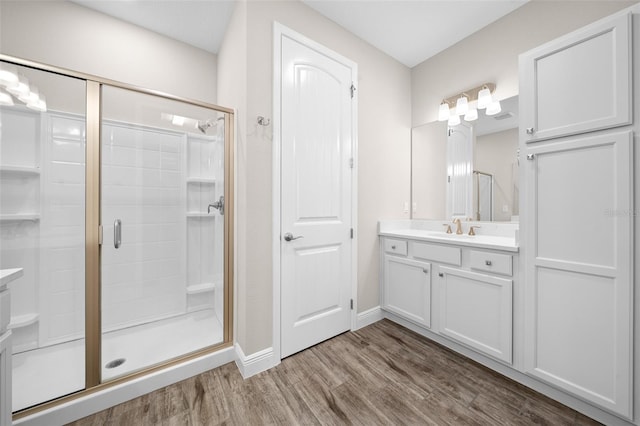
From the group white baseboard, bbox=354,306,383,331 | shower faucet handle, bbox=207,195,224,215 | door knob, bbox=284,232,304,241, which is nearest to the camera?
door knob, bbox=284,232,304,241

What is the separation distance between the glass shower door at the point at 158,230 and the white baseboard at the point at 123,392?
9 cm

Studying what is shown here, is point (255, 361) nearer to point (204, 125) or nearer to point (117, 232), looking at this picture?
point (117, 232)

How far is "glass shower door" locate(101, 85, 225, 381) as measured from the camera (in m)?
1.63

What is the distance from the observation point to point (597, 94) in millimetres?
1255

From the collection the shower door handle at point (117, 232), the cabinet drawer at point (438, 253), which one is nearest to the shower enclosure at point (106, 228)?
the shower door handle at point (117, 232)

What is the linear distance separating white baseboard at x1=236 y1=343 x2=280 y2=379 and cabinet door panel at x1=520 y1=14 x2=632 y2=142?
2.17 metres

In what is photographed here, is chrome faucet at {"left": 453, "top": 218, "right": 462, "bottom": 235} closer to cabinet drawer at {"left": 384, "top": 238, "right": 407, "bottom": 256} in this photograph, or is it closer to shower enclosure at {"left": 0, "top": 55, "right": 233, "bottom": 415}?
cabinet drawer at {"left": 384, "top": 238, "right": 407, "bottom": 256}

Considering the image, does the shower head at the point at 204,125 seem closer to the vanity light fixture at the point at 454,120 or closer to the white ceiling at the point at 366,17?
the white ceiling at the point at 366,17

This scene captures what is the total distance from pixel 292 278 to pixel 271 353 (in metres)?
0.53

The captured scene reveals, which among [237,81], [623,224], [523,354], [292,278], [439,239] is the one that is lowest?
[523,354]

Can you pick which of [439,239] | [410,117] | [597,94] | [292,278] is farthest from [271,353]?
[410,117]

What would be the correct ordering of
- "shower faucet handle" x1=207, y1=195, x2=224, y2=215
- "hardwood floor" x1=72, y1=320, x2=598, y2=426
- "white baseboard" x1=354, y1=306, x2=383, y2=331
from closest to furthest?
"hardwood floor" x1=72, y1=320, x2=598, y2=426
"shower faucet handle" x1=207, y1=195, x2=224, y2=215
"white baseboard" x1=354, y1=306, x2=383, y2=331

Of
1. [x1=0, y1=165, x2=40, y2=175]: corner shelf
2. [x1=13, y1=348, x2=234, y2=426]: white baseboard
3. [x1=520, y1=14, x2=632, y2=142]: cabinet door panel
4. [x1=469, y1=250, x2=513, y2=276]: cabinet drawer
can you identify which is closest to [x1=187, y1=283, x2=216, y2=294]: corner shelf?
[x1=13, y1=348, x2=234, y2=426]: white baseboard

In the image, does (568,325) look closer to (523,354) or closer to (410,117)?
(523,354)
